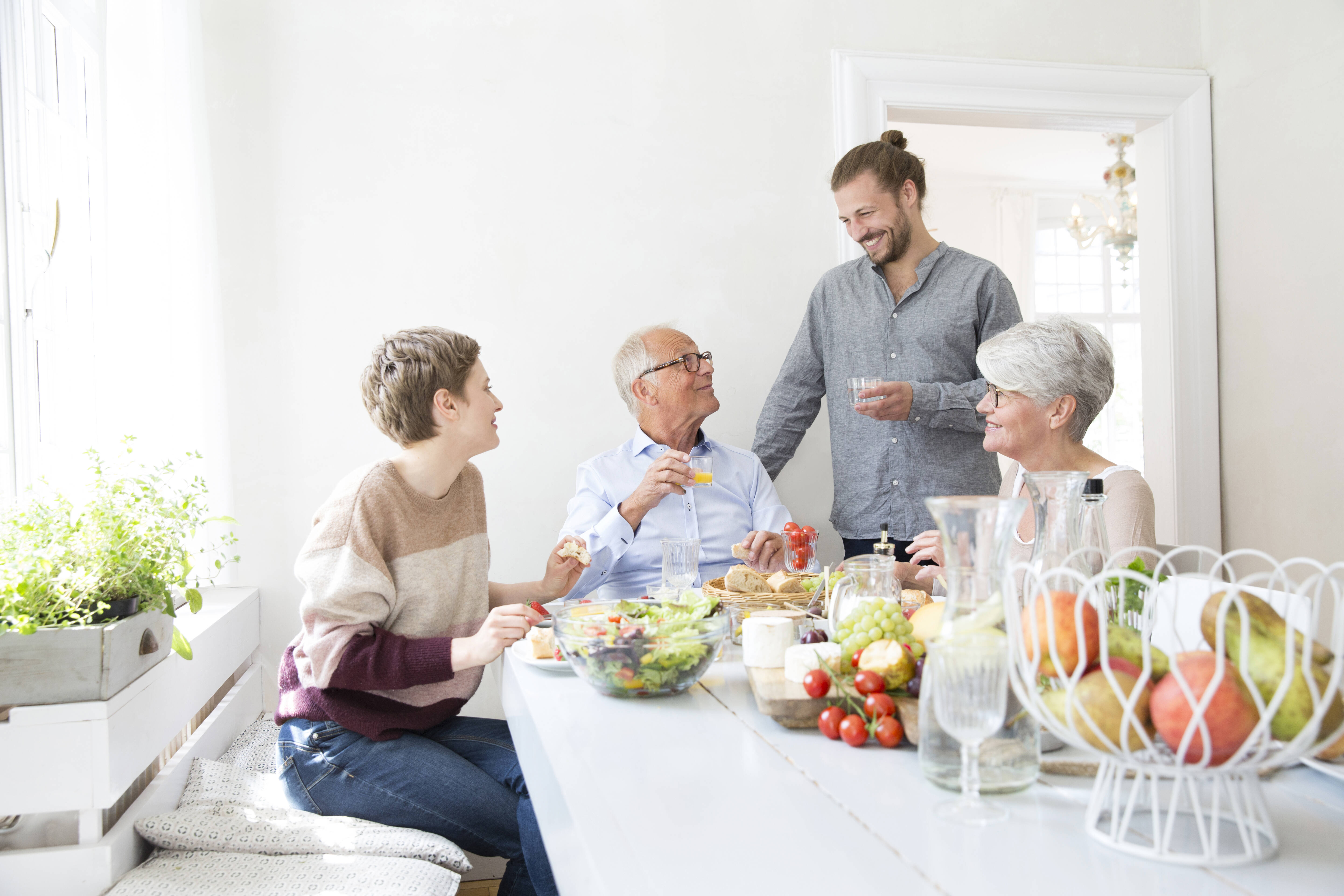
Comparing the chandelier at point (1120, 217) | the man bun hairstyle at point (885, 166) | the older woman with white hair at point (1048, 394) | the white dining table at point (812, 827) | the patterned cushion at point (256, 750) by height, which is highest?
the chandelier at point (1120, 217)

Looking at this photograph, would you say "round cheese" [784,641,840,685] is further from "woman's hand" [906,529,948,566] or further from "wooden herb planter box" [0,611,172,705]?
"wooden herb planter box" [0,611,172,705]

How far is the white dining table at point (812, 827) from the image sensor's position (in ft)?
2.46

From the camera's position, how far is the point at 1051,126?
3.53m

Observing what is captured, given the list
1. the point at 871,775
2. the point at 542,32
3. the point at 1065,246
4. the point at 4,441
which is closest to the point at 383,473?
the point at 4,441

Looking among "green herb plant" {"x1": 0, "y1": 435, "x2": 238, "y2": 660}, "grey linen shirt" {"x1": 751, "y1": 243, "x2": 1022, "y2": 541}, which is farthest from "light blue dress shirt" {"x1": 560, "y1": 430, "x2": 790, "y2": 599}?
"green herb plant" {"x1": 0, "y1": 435, "x2": 238, "y2": 660}

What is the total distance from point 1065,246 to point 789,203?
4886 mm

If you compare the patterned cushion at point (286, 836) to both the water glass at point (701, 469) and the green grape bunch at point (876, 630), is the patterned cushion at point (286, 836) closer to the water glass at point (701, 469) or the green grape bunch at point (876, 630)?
the green grape bunch at point (876, 630)

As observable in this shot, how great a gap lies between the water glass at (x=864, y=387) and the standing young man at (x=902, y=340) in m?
0.18

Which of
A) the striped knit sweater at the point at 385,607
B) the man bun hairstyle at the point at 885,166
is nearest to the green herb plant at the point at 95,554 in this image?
the striped knit sweater at the point at 385,607

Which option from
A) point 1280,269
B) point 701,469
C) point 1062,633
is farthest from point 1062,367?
point 1280,269

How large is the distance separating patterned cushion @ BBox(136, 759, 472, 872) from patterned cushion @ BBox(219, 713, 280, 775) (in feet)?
1.21

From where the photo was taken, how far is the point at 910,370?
2.83 metres

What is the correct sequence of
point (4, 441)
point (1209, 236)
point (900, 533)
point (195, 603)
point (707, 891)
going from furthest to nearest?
1. point (1209, 236)
2. point (900, 533)
3. point (4, 441)
4. point (195, 603)
5. point (707, 891)

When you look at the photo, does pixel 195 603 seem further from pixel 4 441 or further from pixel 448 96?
pixel 448 96
